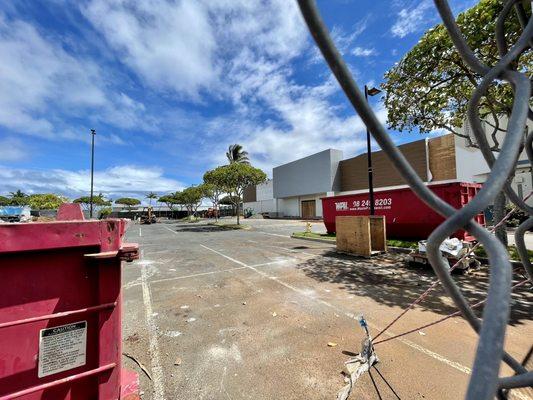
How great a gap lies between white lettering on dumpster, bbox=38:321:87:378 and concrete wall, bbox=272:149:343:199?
122 ft

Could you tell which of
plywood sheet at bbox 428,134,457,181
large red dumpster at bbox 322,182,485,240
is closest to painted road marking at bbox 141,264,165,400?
large red dumpster at bbox 322,182,485,240

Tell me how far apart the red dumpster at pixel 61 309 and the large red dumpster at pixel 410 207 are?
33.8ft

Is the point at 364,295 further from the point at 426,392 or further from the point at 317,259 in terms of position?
the point at 317,259

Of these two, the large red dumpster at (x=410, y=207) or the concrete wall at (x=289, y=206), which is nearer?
the large red dumpster at (x=410, y=207)

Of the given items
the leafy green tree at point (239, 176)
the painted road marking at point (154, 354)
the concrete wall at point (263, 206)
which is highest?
the leafy green tree at point (239, 176)

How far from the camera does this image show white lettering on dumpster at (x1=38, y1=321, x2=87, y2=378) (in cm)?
206

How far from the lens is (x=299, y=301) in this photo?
226 inches

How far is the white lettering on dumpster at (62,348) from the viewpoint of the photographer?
206 centimetres

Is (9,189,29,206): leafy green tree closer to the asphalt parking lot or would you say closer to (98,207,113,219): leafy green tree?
(98,207,113,219): leafy green tree

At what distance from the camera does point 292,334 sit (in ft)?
14.3

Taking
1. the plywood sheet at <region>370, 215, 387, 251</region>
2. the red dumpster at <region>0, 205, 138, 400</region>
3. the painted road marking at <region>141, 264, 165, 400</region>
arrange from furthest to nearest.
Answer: the plywood sheet at <region>370, 215, 387, 251</region> < the painted road marking at <region>141, 264, 165, 400</region> < the red dumpster at <region>0, 205, 138, 400</region>

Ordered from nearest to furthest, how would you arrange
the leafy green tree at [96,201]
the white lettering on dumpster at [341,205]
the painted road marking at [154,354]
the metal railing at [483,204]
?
the metal railing at [483,204] → the painted road marking at [154,354] → the white lettering on dumpster at [341,205] → the leafy green tree at [96,201]

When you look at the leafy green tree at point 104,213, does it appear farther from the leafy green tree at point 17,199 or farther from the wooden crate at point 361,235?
the wooden crate at point 361,235

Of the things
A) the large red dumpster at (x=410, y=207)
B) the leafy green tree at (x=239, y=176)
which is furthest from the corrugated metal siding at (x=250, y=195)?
the large red dumpster at (x=410, y=207)
